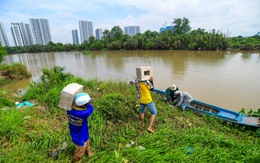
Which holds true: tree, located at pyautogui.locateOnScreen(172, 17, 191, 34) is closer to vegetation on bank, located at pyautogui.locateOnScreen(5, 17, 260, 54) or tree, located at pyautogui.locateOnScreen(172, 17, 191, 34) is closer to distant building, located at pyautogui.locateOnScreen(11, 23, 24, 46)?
vegetation on bank, located at pyautogui.locateOnScreen(5, 17, 260, 54)

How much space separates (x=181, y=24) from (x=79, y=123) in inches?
1439

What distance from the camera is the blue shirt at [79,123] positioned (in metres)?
1.70

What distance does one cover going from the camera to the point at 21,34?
182 feet

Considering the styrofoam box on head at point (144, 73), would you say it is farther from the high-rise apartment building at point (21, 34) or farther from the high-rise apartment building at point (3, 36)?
the high-rise apartment building at point (21, 34)

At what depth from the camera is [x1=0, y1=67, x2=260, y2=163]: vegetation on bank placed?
2.03m

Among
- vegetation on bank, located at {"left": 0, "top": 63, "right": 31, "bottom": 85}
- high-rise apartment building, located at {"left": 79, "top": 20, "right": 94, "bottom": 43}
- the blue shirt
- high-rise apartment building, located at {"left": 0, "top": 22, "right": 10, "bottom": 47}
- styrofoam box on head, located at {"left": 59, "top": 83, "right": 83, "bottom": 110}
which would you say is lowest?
vegetation on bank, located at {"left": 0, "top": 63, "right": 31, "bottom": 85}

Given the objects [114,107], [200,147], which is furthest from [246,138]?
[114,107]

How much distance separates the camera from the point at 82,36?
73.4 m

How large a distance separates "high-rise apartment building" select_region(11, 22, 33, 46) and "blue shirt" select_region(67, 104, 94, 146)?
224 ft

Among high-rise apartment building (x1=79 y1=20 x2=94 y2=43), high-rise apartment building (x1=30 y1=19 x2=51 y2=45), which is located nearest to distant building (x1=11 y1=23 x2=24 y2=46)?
high-rise apartment building (x1=30 y1=19 x2=51 y2=45)

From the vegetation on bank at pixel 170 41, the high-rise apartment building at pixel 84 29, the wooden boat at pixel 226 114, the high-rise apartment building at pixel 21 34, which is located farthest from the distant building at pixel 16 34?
the wooden boat at pixel 226 114

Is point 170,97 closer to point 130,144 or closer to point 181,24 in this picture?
point 130,144

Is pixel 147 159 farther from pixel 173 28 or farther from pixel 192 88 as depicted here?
pixel 173 28

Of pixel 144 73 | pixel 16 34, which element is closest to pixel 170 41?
pixel 144 73
